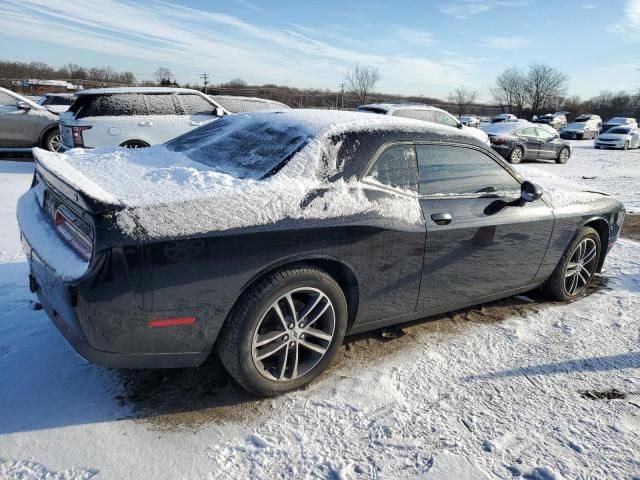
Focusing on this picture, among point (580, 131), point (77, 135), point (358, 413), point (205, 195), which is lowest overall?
point (358, 413)

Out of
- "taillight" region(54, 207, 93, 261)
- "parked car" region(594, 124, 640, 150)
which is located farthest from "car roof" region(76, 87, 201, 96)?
"parked car" region(594, 124, 640, 150)

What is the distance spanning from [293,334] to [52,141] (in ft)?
34.6

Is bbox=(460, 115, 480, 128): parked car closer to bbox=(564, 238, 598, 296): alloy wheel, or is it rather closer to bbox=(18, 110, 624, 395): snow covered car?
bbox=(564, 238, 598, 296): alloy wheel

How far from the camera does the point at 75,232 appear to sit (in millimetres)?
2361

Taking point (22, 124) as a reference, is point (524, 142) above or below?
above

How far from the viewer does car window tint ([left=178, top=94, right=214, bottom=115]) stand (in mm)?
9531

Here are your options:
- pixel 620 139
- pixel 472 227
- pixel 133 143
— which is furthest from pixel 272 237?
pixel 620 139

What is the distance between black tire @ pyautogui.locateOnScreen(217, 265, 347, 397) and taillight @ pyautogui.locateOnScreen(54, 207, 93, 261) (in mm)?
759

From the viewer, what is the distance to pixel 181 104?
9484mm

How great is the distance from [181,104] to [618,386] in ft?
28.6

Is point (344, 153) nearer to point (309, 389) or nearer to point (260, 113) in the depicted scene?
point (260, 113)

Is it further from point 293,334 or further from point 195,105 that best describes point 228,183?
point 195,105

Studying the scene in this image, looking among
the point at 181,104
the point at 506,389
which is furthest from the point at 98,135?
the point at 506,389

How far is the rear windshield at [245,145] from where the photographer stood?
282cm
